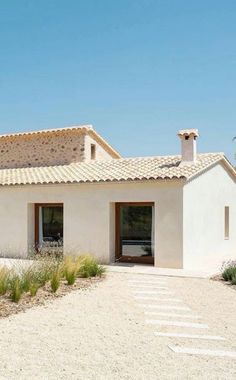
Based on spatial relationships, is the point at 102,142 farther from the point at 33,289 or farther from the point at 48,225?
the point at 33,289

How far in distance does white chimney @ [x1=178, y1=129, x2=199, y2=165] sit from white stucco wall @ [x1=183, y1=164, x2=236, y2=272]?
2.98 feet

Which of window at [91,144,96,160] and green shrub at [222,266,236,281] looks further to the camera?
window at [91,144,96,160]

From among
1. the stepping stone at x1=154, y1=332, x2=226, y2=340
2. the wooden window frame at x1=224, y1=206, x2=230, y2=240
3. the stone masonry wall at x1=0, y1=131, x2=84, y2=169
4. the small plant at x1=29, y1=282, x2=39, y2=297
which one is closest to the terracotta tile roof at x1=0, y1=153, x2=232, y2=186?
the stone masonry wall at x1=0, y1=131, x2=84, y2=169

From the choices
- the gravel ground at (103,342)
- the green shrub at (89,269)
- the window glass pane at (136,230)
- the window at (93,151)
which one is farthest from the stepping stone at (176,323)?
A: the window at (93,151)

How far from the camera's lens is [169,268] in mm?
14086

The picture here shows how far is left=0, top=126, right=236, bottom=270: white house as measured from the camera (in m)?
14.3

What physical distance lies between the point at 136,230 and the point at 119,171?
2.73 metres

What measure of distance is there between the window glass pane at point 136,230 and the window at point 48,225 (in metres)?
2.98

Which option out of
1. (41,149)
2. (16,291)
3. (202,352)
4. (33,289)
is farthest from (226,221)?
(202,352)

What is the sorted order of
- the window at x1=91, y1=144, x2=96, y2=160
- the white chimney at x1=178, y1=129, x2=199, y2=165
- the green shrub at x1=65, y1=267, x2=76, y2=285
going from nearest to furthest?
the green shrub at x1=65, y1=267, x2=76, y2=285 < the white chimney at x1=178, y1=129, x2=199, y2=165 < the window at x1=91, y1=144, x2=96, y2=160

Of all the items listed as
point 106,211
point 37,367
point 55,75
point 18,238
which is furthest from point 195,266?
point 37,367

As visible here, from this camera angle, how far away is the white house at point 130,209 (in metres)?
14.3

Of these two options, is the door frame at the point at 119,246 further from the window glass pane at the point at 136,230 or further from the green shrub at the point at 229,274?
the green shrub at the point at 229,274

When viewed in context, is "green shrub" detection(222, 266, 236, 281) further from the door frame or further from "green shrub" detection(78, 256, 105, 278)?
the door frame
